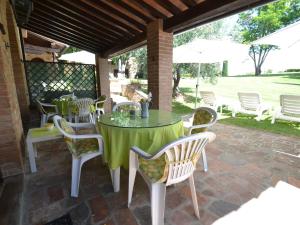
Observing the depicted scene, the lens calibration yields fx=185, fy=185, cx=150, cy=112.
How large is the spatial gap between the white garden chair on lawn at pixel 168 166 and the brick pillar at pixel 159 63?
7.75 ft

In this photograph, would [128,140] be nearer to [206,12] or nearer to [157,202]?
[157,202]

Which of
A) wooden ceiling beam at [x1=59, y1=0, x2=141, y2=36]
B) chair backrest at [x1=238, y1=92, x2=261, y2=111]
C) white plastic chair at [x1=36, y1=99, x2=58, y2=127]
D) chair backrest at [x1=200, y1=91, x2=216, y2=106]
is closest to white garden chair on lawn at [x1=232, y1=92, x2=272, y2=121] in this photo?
chair backrest at [x1=238, y1=92, x2=261, y2=111]

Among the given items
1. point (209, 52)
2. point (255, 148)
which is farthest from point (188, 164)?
point (209, 52)

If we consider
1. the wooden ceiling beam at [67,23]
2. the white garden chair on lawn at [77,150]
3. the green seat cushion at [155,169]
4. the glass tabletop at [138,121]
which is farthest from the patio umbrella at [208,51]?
the green seat cushion at [155,169]

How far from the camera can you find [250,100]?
4.96 m

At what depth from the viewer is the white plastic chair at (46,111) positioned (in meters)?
4.69

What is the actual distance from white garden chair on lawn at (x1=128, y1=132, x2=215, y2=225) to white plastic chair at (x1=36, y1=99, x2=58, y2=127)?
3.90 m

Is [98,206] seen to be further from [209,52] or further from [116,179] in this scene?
[209,52]

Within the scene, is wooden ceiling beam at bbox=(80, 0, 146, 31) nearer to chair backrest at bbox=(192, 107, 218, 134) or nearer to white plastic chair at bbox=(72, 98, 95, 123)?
white plastic chair at bbox=(72, 98, 95, 123)

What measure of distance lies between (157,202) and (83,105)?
3551 mm

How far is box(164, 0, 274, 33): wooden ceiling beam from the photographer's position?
261 centimetres

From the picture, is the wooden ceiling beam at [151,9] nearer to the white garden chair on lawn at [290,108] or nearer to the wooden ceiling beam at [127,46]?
the wooden ceiling beam at [127,46]

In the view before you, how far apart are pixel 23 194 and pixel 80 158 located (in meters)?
0.72

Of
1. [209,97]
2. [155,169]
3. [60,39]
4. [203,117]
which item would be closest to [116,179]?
[155,169]
